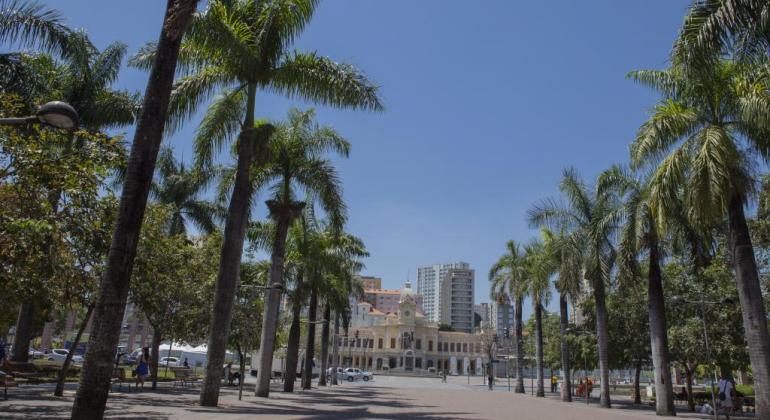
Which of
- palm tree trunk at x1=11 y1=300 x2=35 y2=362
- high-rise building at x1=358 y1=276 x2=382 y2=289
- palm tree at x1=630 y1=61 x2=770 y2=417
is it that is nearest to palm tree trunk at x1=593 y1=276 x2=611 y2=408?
palm tree at x1=630 y1=61 x2=770 y2=417

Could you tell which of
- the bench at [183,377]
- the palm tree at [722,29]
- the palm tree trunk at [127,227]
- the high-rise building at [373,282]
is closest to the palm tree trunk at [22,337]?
the bench at [183,377]

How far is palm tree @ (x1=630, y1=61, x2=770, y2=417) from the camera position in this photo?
1330 cm

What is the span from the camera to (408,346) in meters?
124

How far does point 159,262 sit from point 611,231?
1911cm

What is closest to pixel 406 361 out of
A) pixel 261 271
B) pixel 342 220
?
pixel 261 271

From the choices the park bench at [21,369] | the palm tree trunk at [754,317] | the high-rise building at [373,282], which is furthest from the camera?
the high-rise building at [373,282]

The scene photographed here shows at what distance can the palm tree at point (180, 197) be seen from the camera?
1331 inches

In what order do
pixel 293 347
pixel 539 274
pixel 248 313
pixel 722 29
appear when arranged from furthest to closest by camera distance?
pixel 539 274 < pixel 248 313 < pixel 293 347 < pixel 722 29

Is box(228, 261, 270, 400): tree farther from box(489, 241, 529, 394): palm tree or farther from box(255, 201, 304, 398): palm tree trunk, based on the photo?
box(489, 241, 529, 394): palm tree

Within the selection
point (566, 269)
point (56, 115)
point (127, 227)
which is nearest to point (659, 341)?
point (566, 269)

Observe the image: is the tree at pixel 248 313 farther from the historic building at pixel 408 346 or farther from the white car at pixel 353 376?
the historic building at pixel 408 346

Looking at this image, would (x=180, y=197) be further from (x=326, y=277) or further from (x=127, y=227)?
(x=127, y=227)

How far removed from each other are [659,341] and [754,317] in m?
8.88

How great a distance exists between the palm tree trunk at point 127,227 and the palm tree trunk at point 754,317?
13478mm
